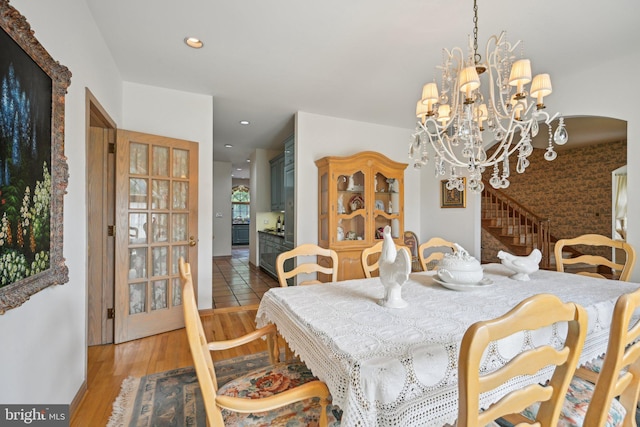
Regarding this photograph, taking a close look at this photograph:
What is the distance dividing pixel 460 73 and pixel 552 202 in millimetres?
6402

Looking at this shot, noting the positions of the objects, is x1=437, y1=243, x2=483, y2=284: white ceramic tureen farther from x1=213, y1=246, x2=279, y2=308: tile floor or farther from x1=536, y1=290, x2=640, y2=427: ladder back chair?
x1=213, y1=246, x2=279, y2=308: tile floor

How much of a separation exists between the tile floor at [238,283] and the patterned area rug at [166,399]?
5.28 feet

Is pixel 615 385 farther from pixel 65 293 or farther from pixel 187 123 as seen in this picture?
pixel 187 123

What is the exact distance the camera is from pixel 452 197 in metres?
4.36

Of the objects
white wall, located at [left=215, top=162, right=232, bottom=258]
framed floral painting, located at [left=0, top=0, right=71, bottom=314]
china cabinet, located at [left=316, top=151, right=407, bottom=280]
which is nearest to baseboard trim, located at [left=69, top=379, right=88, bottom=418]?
framed floral painting, located at [left=0, top=0, right=71, bottom=314]

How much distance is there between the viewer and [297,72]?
2832mm

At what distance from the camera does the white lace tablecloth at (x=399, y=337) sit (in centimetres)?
82

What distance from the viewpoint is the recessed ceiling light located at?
229cm

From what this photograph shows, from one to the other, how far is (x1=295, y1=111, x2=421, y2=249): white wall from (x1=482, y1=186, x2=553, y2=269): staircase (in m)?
2.84

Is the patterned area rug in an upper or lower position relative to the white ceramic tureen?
lower

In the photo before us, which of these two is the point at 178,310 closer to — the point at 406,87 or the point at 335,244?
the point at 335,244

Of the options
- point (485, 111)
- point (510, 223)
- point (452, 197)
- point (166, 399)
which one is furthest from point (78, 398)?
point (510, 223)

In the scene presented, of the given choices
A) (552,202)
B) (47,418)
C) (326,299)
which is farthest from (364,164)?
(552,202)

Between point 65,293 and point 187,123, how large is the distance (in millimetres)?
2231
